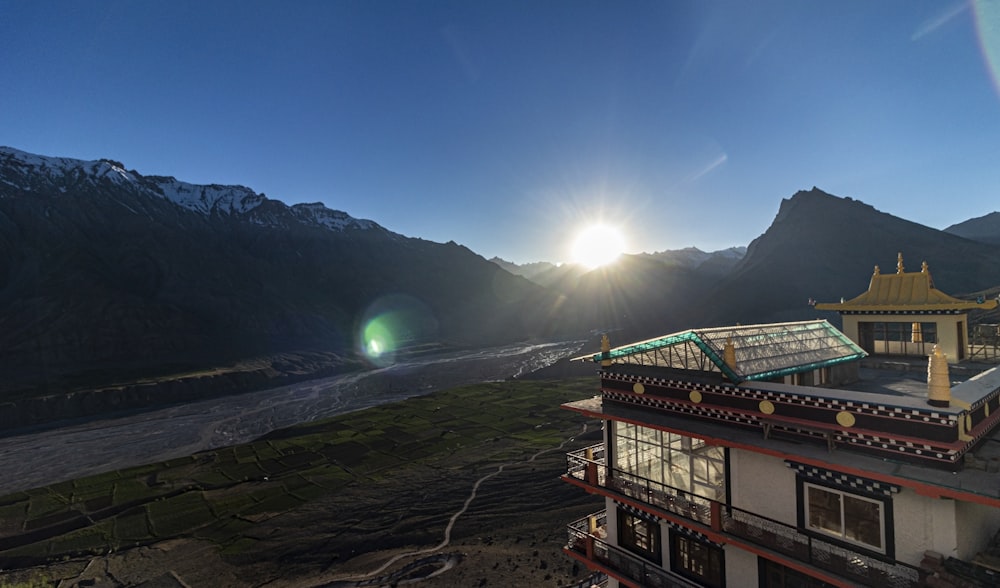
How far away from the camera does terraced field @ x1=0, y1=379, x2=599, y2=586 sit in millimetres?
33375

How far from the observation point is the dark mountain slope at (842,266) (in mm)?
155125

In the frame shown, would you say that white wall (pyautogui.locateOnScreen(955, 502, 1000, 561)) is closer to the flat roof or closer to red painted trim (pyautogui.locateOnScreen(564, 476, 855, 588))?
the flat roof

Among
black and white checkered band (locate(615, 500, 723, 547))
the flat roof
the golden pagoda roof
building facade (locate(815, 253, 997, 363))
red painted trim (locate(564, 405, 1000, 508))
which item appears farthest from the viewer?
building facade (locate(815, 253, 997, 363))

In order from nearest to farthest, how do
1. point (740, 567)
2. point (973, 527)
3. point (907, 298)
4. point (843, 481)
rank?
point (973, 527)
point (843, 481)
point (740, 567)
point (907, 298)

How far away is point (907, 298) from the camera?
19.5 meters

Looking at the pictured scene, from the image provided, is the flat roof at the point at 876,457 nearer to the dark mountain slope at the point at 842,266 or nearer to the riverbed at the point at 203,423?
the riverbed at the point at 203,423

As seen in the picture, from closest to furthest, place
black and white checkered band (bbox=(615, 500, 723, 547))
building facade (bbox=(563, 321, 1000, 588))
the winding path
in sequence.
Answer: building facade (bbox=(563, 321, 1000, 588)) < black and white checkered band (bbox=(615, 500, 723, 547)) < the winding path

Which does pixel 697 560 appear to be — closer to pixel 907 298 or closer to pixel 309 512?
pixel 907 298

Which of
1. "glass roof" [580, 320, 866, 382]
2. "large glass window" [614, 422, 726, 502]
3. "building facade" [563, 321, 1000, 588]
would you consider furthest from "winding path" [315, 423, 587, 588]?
"glass roof" [580, 320, 866, 382]

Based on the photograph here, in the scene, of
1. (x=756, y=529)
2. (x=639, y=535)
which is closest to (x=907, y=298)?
(x=756, y=529)

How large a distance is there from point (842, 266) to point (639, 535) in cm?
21113

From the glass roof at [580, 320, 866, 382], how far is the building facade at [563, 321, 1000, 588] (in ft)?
0.18

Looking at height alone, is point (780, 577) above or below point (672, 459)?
below

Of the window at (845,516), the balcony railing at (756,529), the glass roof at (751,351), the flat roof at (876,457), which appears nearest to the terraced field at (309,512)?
the balcony railing at (756,529)
